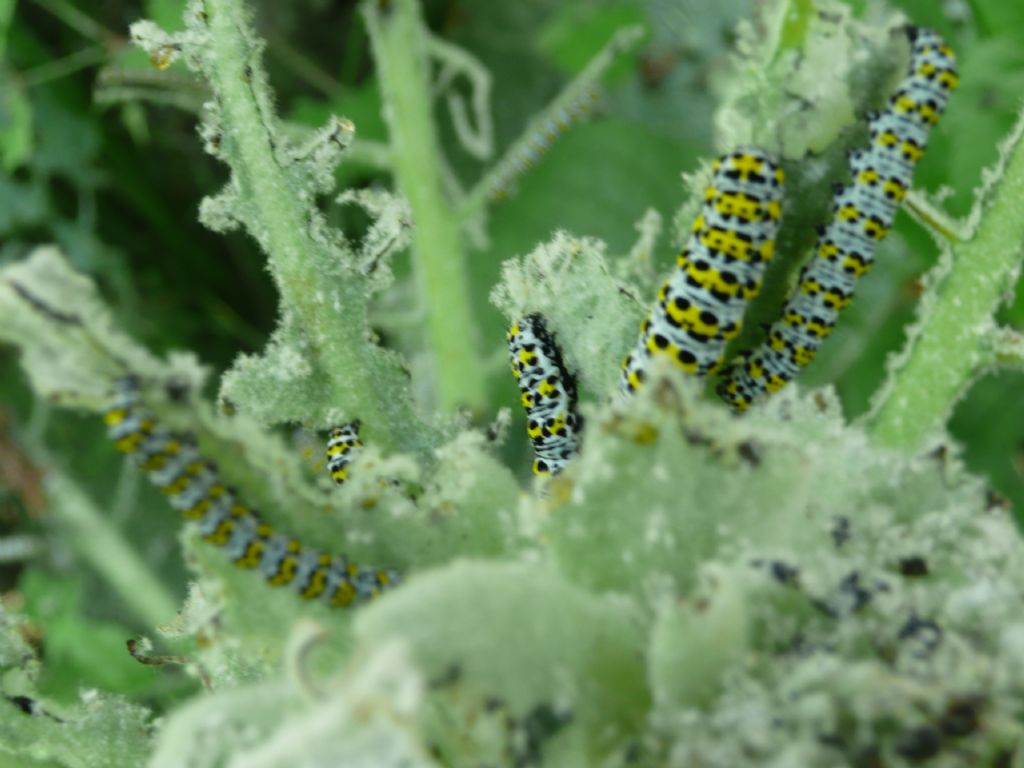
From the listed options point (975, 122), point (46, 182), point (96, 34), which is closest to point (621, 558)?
point (975, 122)

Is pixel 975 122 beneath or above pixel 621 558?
above

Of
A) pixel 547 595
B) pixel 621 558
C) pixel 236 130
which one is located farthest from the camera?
pixel 236 130

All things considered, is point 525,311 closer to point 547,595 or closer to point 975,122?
point 547,595

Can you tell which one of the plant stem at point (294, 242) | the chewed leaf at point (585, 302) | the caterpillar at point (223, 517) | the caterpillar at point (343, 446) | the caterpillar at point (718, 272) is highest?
the caterpillar at point (718, 272)

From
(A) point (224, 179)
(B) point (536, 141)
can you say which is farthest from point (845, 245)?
(A) point (224, 179)

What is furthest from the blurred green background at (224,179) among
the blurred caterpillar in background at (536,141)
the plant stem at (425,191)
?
the blurred caterpillar in background at (536,141)

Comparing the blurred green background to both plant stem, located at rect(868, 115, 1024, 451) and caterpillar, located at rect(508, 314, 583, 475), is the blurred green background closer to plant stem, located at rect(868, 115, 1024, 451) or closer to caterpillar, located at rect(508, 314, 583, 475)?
plant stem, located at rect(868, 115, 1024, 451)

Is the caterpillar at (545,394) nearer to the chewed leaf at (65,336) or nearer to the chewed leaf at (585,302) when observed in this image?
the chewed leaf at (585,302)

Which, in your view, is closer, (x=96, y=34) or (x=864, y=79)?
(x=864, y=79)
